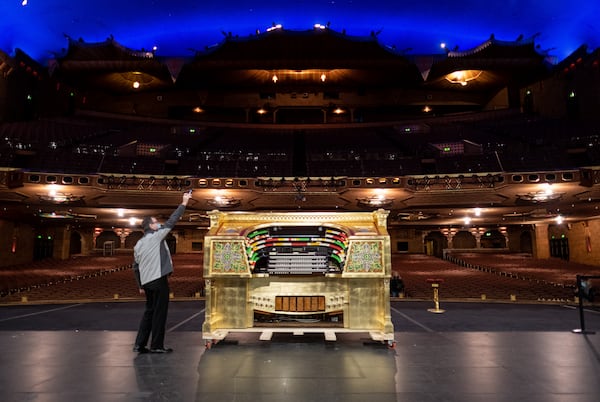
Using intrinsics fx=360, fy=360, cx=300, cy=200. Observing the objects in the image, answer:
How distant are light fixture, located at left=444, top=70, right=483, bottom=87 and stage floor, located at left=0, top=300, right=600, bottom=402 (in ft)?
88.2

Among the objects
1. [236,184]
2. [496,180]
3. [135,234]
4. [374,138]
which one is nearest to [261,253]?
[236,184]

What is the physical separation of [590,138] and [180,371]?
22.4m

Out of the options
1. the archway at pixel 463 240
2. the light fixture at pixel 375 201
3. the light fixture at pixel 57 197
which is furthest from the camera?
the archway at pixel 463 240

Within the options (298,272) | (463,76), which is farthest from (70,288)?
(463,76)

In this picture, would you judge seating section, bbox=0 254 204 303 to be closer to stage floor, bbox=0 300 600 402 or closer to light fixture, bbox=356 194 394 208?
stage floor, bbox=0 300 600 402

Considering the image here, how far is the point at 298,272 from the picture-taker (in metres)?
4.60

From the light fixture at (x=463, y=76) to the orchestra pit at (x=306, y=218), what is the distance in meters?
0.19

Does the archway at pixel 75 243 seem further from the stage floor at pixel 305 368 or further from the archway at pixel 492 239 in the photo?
the archway at pixel 492 239

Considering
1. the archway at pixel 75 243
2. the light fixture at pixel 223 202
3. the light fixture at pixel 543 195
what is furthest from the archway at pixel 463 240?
the archway at pixel 75 243

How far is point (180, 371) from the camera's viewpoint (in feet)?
10.4

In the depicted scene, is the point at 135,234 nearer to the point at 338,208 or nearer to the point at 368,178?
the point at 338,208

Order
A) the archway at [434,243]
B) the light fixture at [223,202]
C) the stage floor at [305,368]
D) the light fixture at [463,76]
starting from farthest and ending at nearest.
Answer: the archway at [434,243]
the light fixture at [463,76]
the light fixture at [223,202]
the stage floor at [305,368]

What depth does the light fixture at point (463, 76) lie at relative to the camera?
90.2ft

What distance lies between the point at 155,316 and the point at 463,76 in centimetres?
3029
